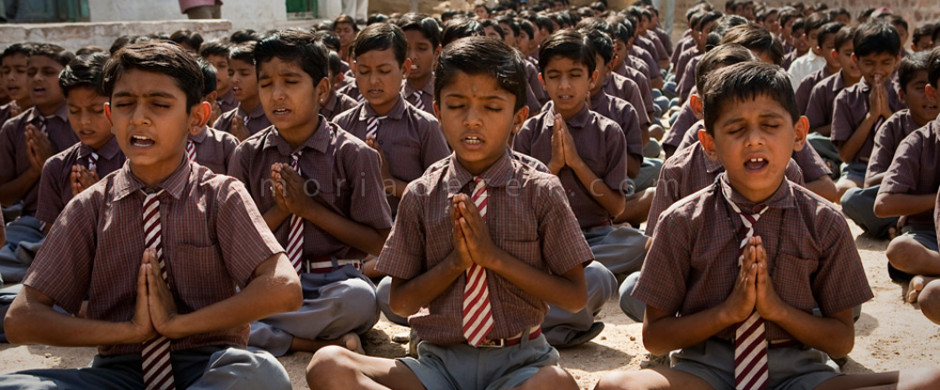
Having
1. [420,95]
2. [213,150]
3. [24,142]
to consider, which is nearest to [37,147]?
[24,142]

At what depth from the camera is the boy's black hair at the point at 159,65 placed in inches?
112

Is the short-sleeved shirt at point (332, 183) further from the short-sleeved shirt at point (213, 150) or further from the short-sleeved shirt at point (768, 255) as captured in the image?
the short-sleeved shirt at point (768, 255)

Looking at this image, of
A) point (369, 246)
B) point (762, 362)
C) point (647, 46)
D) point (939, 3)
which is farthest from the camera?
point (939, 3)

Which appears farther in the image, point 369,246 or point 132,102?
point 369,246

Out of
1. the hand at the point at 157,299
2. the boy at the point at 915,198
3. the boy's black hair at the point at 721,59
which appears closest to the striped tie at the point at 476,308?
the hand at the point at 157,299

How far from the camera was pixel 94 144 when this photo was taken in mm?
4449

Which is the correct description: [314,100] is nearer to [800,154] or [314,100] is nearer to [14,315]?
[14,315]

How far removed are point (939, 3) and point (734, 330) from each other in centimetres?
1533

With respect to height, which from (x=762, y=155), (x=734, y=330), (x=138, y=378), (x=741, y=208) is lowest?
(x=138, y=378)

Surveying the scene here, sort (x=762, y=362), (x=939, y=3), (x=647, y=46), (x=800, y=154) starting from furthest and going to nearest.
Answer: (x=939, y=3) < (x=647, y=46) < (x=800, y=154) < (x=762, y=362)

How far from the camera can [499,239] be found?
289cm

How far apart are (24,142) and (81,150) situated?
1110 mm

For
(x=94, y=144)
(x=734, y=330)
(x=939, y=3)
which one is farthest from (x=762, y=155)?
(x=939, y=3)

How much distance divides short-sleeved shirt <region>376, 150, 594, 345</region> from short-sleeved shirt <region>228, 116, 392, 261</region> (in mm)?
985
